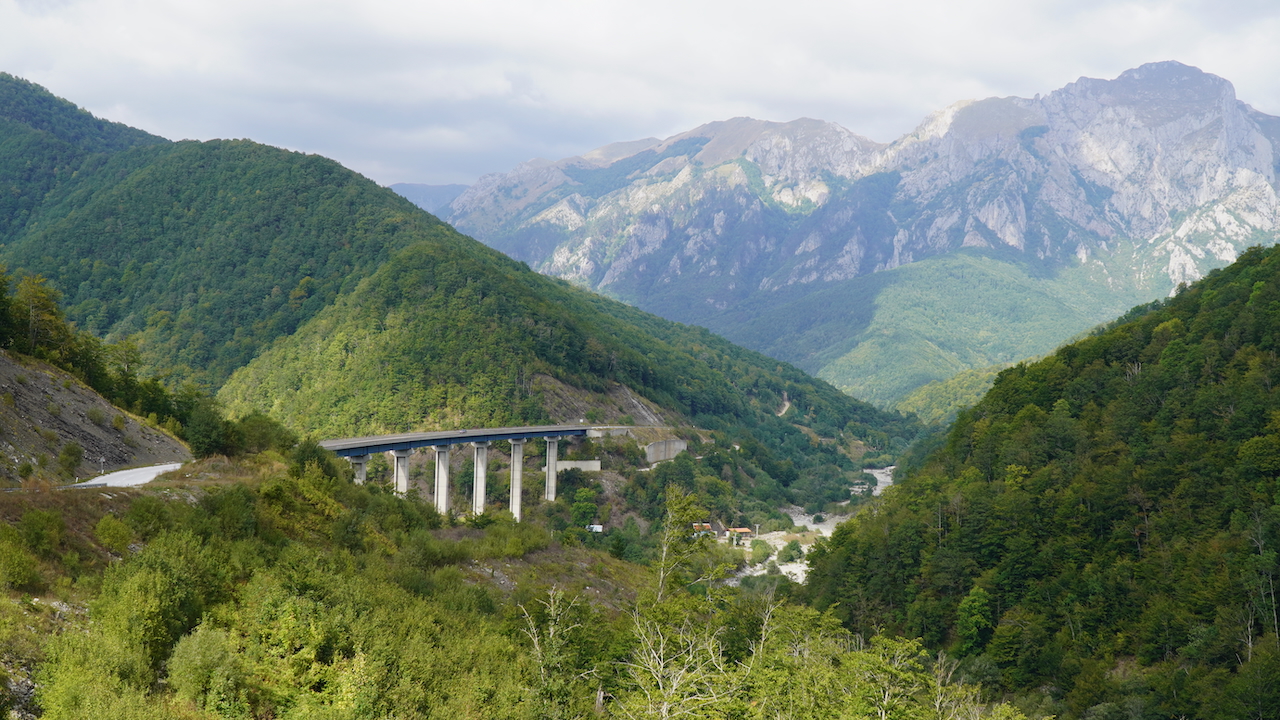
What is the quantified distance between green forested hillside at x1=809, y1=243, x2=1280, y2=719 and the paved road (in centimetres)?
4441

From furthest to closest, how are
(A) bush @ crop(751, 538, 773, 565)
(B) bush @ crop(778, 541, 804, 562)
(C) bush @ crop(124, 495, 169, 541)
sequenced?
(B) bush @ crop(778, 541, 804, 562)
(A) bush @ crop(751, 538, 773, 565)
(C) bush @ crop(124, 495, 169, 541)

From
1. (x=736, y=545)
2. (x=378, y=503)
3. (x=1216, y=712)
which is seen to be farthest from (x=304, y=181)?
(x=1216, y=712)

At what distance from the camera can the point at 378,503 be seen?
162 feet

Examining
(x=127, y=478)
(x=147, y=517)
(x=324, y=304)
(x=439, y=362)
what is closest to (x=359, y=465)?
(x=127, y=478)

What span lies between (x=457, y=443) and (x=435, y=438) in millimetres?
5999

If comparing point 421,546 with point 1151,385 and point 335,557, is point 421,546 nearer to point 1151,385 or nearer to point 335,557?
point 335,557

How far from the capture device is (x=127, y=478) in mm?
36438

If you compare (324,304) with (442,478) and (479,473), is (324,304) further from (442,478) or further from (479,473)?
(442,478)

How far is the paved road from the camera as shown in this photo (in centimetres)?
3466

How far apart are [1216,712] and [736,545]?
2399 inches

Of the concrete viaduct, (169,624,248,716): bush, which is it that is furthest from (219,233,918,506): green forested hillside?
(169,624,248,716): bush

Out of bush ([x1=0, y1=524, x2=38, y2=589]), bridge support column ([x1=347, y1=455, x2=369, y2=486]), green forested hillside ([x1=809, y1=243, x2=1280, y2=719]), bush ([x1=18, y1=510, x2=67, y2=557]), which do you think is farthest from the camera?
bridge support column ([x1=347, y1=455, x2=369, y2=486])

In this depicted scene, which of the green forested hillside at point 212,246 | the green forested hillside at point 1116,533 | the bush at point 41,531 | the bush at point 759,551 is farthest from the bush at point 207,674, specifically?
the green forested hillside at point 212,246

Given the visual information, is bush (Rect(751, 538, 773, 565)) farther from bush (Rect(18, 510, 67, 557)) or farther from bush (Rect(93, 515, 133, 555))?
bush (Rect(18, 510, 67, 557))
